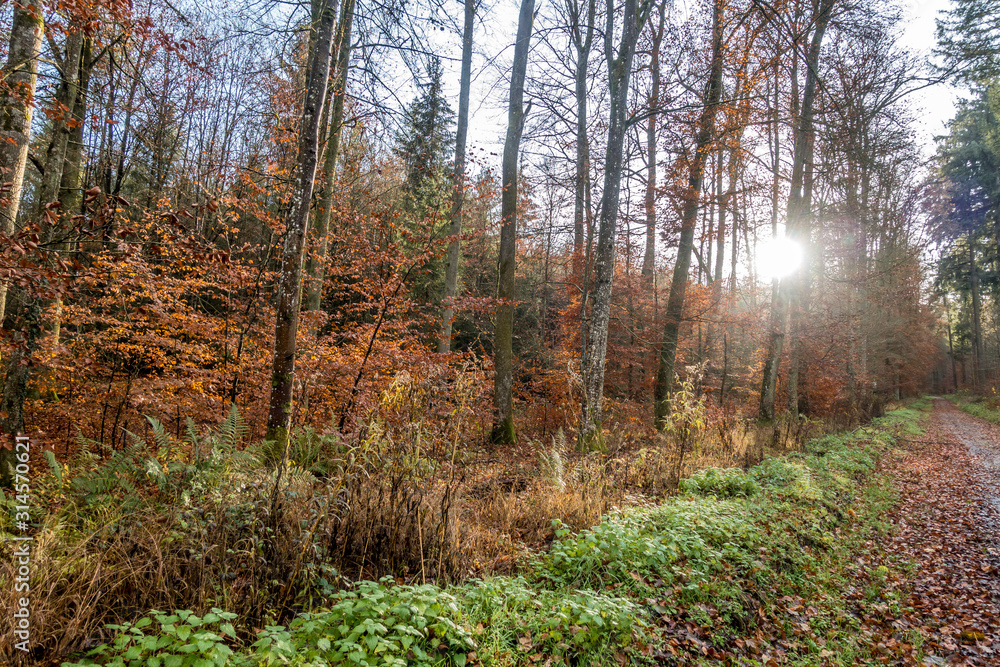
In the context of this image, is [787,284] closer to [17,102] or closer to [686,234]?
[686,234]

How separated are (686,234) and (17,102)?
12.7m

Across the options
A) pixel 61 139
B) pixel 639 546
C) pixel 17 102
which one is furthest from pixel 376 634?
pixel 61 139

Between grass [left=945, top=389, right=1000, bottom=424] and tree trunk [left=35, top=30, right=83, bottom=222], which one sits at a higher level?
tree trunk [left=35, top=30, right=83, bottom=222]

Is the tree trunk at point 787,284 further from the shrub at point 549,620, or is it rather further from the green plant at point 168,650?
the green plant at point 168,650

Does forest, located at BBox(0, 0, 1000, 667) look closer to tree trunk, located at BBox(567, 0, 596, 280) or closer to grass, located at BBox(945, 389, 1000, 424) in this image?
tree trunk, located at BBox(567, 0, 596, 280)

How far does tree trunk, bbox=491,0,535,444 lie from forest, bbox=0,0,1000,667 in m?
0.09

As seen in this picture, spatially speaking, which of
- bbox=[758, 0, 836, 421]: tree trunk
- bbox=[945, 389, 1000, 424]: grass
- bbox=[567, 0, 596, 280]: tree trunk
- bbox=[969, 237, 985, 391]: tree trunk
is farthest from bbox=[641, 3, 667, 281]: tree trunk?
bbox=[969, 237, 985, 391]: tree trunk

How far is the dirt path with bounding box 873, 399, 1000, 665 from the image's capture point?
367 cm

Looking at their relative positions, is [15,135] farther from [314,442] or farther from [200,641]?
[200,641]

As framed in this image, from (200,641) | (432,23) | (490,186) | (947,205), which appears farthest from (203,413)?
(947,205)

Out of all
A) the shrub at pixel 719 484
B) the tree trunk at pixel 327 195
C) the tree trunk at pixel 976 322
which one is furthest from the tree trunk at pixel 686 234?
the tree trunk at pixel 976 322

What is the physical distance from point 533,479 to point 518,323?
13408 millimetres

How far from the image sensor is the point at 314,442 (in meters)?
6.08

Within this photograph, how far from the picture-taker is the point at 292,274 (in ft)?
18.2
